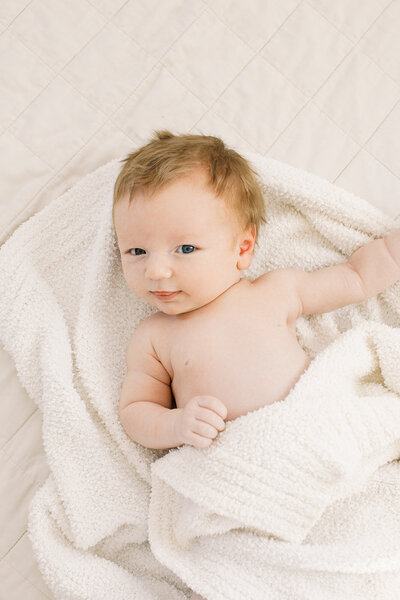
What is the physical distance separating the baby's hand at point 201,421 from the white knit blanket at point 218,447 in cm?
3

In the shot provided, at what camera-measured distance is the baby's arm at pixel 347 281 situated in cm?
120

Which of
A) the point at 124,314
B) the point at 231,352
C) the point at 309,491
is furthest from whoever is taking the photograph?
Result: the point at 124,314

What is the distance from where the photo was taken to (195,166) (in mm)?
1071

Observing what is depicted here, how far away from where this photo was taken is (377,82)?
1.32 m

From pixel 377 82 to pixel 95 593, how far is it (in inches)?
44.3

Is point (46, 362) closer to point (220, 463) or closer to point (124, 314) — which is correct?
point (124, 314)

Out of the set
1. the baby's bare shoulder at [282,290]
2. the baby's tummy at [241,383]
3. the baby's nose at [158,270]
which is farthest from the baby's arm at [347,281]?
the baby's nose at [158,270]

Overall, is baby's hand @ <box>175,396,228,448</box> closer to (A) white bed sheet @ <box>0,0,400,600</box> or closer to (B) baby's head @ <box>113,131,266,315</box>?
(B) baby's head @ <box>113,131,266,315</box>

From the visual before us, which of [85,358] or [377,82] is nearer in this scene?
[85,358]

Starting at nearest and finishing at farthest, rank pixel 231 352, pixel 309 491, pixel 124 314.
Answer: pixel 309 491, pixel 231 352, pixel 124 314

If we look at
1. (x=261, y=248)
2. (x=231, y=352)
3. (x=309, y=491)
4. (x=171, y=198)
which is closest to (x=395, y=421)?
(x=309, y=491)

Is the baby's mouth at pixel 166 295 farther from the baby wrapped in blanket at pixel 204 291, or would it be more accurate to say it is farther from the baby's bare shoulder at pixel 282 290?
the baby's bare shoulder at pixel 282 290

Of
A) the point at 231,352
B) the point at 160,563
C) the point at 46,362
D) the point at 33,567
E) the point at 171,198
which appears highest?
the point at 171,198

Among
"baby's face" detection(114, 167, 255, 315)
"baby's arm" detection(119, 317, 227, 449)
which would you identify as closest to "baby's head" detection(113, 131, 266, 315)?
"baby's face" detection(114, 167, 255, 315)
